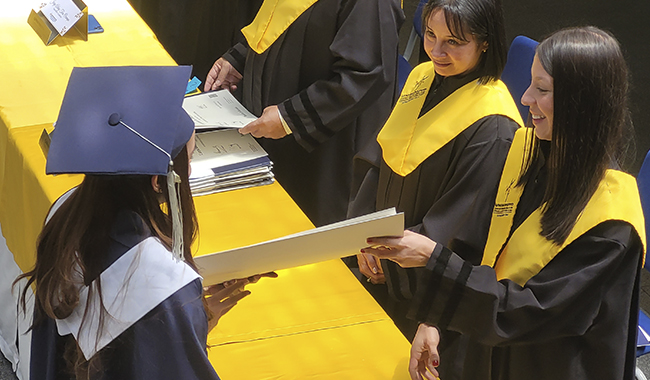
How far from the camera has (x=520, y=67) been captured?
3375mm

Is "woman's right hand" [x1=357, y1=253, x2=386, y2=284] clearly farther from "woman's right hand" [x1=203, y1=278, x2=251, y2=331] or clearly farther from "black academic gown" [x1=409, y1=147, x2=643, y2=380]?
"woman's right hand" [x1=203, y1=278, x2=251, y2=331]

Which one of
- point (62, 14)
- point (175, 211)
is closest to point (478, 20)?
point (175, 211)

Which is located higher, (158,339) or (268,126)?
(158,339)

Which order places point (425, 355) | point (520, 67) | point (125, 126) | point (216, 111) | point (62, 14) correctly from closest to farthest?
point (125, 126), point (425, 355), point (216, 111), point (62, 14), point (520, 67)

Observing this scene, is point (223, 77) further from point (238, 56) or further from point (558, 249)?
point (558, 249)

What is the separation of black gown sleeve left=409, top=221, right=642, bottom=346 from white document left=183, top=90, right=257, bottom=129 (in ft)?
3.11

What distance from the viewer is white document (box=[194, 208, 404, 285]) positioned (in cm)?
160

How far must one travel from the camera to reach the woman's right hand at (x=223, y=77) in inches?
127

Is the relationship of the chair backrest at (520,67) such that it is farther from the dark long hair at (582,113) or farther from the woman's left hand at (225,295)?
the woman's left hand at (225,295)

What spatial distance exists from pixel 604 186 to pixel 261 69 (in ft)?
5.27

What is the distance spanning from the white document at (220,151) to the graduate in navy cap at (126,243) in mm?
1038

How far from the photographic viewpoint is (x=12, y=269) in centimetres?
272

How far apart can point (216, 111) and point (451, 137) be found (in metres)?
0.88

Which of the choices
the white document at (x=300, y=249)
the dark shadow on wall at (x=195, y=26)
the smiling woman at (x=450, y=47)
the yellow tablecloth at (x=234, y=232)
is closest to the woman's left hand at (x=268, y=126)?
the yellow tablecloth at (x=234, y=232)
